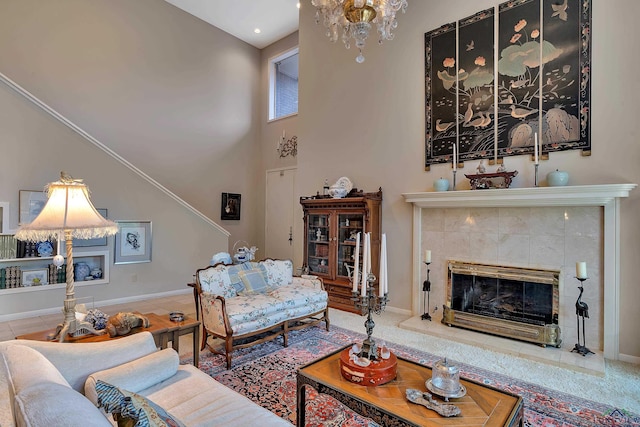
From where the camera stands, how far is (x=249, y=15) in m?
7.09

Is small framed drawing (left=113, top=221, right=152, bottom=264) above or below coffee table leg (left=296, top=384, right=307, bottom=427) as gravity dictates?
above

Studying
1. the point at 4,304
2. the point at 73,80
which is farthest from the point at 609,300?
the point at 73,80

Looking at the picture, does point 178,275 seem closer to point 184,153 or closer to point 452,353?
point 184,153

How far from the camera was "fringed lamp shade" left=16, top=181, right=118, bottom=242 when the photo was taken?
1992 millimetres

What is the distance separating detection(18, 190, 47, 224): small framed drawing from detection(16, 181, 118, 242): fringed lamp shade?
3183 millimetres

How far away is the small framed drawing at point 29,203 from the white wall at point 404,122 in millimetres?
3947

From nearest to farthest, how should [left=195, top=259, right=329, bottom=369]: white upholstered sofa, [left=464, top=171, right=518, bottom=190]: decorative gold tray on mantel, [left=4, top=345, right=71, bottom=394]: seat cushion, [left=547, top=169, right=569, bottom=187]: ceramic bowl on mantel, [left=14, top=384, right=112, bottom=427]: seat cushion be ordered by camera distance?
1. [left=14, top=384, right=112, bottom=427]: seat cushion
2. [left=4, top=345, right=71, bottom=394]: seat cushion
3. [left=195, top=259, right=329, bottom=369]: white upholstered sofa
4. [left=547, top=169, right=569, bottom=187]: ceramic bowl on mantel
5. [left=464, top=171, right=518, bottom=190]: decorative gold tray on mantel

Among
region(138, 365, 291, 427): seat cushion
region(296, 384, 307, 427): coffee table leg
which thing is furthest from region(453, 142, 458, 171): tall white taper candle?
region(138, 365, 291, 427): seat cushion

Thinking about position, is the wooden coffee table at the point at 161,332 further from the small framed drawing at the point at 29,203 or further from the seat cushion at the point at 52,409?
the small framed drawing at the point at 29,203

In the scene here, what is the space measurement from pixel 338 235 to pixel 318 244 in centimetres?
47

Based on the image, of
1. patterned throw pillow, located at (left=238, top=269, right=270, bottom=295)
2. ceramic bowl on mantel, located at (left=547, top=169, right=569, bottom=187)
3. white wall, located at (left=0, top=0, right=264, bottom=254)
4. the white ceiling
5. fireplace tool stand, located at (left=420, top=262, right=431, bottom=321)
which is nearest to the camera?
ceramic bowl on mantel, located at (left=547, top=169, right=569, bottom=187)

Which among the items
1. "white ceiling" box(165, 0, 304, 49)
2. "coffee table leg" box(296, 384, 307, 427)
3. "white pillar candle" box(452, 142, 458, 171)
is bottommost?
"coffee table leg" box(296, 384, 307, 427)

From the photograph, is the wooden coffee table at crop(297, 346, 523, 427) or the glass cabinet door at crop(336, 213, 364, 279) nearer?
the wooden coffee table at crop(297, 346, 523, 427)

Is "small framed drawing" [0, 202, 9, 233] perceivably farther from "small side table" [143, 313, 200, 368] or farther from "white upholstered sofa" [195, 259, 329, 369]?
"small side table" [143, 313, 200, 368]
